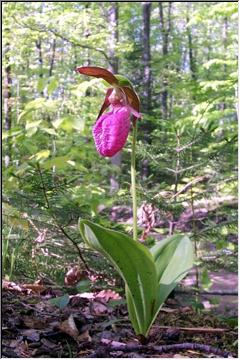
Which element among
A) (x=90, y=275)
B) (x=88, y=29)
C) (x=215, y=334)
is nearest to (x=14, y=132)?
(x=90, y=275)

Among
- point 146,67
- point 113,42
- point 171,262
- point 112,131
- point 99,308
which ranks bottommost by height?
point 99,308

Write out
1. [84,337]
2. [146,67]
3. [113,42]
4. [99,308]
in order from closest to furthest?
[84,337]
[99,308]
[113,42]
[146,67]

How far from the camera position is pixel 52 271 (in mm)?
1243

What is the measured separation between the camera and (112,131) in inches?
31.9

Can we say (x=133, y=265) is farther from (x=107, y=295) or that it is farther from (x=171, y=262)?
(x=107, y=295)

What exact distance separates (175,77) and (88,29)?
143cm

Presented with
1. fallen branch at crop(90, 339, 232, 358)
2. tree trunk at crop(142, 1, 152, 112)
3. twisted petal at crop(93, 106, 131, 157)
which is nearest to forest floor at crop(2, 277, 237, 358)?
fallen branch at crop(90, 339, 232, 358)

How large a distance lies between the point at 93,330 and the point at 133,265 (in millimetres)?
245

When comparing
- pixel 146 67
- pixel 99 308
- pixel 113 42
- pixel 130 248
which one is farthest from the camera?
pixel 146 67

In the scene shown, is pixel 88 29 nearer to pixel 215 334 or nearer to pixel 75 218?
pixel 75 218

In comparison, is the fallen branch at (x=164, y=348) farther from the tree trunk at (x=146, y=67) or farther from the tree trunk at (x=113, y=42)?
the tree trunk at (x=113, y=42)

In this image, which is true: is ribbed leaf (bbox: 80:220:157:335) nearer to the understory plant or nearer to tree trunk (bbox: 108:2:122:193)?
the understory plant

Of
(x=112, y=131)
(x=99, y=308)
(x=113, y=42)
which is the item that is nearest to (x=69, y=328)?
(x=99, y=308)

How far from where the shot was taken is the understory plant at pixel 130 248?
30.7 inches
